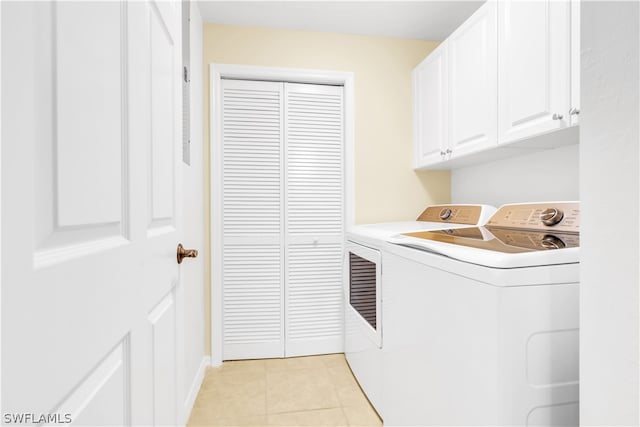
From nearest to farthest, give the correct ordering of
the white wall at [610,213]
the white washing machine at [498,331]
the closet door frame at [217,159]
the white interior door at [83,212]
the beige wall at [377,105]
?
the white interior door at [83,212], the white wall at [610,213], the white washing machine at [498,331], the closet door frame at [217,159], the beige wall at [377,105]

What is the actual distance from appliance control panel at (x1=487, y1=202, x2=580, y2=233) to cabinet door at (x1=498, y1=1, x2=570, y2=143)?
1.11 feet

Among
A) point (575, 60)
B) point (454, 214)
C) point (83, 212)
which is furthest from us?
point (454, 214)

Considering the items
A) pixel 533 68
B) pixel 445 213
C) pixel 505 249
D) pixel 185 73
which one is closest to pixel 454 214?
pixel 445 213

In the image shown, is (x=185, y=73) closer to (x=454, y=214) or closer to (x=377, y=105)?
(x=377, y=105)

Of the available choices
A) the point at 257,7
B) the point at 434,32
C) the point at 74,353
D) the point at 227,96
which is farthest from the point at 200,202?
the point at 434,32

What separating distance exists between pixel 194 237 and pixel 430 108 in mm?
1826

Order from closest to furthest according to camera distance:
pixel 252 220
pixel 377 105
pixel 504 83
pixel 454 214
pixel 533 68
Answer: pixel 533 68
pixel 504 83
pixel 454 214
pixel 252 220
pixel 377 105

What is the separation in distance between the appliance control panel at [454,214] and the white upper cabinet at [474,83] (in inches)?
14.0

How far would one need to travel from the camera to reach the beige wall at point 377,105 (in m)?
2.33

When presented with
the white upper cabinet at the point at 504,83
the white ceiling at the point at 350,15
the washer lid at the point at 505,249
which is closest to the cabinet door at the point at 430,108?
the white upper cabinet at the point at 504,83

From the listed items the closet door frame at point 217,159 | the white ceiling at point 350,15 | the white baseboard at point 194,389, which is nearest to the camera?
the white baseboard at point 194,389

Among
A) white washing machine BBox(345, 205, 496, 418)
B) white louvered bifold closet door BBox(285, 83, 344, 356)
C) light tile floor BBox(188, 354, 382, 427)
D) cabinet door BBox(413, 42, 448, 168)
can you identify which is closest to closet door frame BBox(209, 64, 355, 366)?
white louvered bifold closet door BBox(285, 83, 344, 356)

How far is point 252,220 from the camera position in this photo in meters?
2.33

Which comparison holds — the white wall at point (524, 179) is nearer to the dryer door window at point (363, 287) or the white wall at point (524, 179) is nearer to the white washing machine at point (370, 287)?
the white washing machine at point (370, 287)
